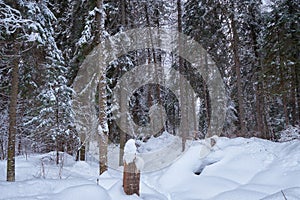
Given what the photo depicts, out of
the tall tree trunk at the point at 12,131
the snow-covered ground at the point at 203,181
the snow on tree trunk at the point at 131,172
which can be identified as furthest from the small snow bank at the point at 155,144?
the snow on tree trunk at the point at 131,172

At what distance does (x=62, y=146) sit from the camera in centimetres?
993

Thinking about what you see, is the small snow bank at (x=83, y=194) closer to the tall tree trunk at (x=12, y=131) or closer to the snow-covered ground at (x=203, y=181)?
the snow-covered ground at (x=203, y=181)

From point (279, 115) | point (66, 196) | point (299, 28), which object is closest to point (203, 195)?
point (66, 196)

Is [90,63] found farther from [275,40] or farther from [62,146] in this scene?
[275,40]

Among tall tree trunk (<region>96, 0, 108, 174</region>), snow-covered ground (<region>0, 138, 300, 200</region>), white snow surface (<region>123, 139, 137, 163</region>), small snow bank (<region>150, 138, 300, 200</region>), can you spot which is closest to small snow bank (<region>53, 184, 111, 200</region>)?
snow-covered ground (<region>0, 138, 300, 200</region>)

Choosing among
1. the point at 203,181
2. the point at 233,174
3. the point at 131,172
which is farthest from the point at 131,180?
the point at 233,174

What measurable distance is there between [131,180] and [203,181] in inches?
99.7

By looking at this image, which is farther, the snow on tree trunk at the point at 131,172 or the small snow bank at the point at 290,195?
the snow on tree trunk at the point at 131,172

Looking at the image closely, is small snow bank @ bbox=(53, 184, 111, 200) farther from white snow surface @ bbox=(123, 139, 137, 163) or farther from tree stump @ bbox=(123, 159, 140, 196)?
white snow surface @ bbox=(123, 139, 137, 163)

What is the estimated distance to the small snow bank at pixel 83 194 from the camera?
3.56 m

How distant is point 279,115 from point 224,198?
18195 mm

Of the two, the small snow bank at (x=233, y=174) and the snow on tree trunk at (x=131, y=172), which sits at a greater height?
the snow on tree trunk at (x=131, y=172)

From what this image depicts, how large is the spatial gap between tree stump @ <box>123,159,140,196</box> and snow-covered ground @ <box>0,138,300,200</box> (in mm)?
132

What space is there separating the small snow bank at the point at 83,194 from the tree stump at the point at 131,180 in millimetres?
453
